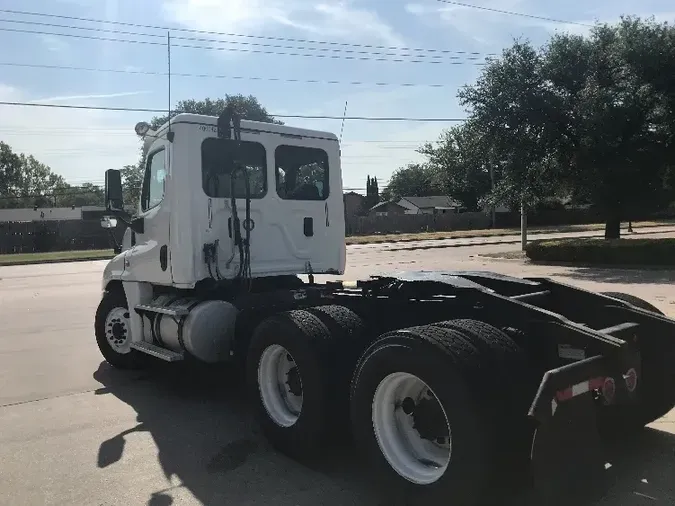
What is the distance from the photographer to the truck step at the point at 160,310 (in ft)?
19.5

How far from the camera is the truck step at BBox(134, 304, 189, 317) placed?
594cm

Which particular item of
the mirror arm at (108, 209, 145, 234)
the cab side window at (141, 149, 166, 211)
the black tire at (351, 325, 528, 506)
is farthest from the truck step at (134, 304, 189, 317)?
the black tire at (351, 325, 528, 506)

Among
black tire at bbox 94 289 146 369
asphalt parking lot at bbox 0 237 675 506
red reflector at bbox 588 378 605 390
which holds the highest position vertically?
red reflector at bbox 588 378 605 390

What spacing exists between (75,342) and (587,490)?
845 cm

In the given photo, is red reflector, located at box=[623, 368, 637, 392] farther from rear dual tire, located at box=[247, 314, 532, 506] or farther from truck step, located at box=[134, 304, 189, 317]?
truck step, located at box=[134, 304, 189, 317]

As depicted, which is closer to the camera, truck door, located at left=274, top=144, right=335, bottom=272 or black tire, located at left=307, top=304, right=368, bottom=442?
black tire, located at left=307, top=304, right=368, bottom=442

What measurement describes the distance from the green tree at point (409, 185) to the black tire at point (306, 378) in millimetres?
106835

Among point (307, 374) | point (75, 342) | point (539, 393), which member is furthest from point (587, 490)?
point (75, 342)

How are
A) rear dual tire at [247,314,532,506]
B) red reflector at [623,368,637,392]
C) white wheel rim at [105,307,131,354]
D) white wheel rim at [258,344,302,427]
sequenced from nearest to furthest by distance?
rear dual tire at [247,314,532,506], red reflector at [623,368,637,392], white wheel rim at [258,344,302,427], white wheel rim at [105,307,131,354]

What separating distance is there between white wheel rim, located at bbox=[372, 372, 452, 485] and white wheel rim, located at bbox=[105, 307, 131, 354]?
4494 mm

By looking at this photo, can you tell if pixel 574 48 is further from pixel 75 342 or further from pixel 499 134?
pixel 75 342

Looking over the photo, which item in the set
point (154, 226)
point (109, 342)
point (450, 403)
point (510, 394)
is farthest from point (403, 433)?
point (109, 342)

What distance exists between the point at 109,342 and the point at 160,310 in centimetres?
165

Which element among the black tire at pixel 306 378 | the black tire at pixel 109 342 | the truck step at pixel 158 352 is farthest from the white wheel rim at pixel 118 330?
the black tire at pixel 306 378
